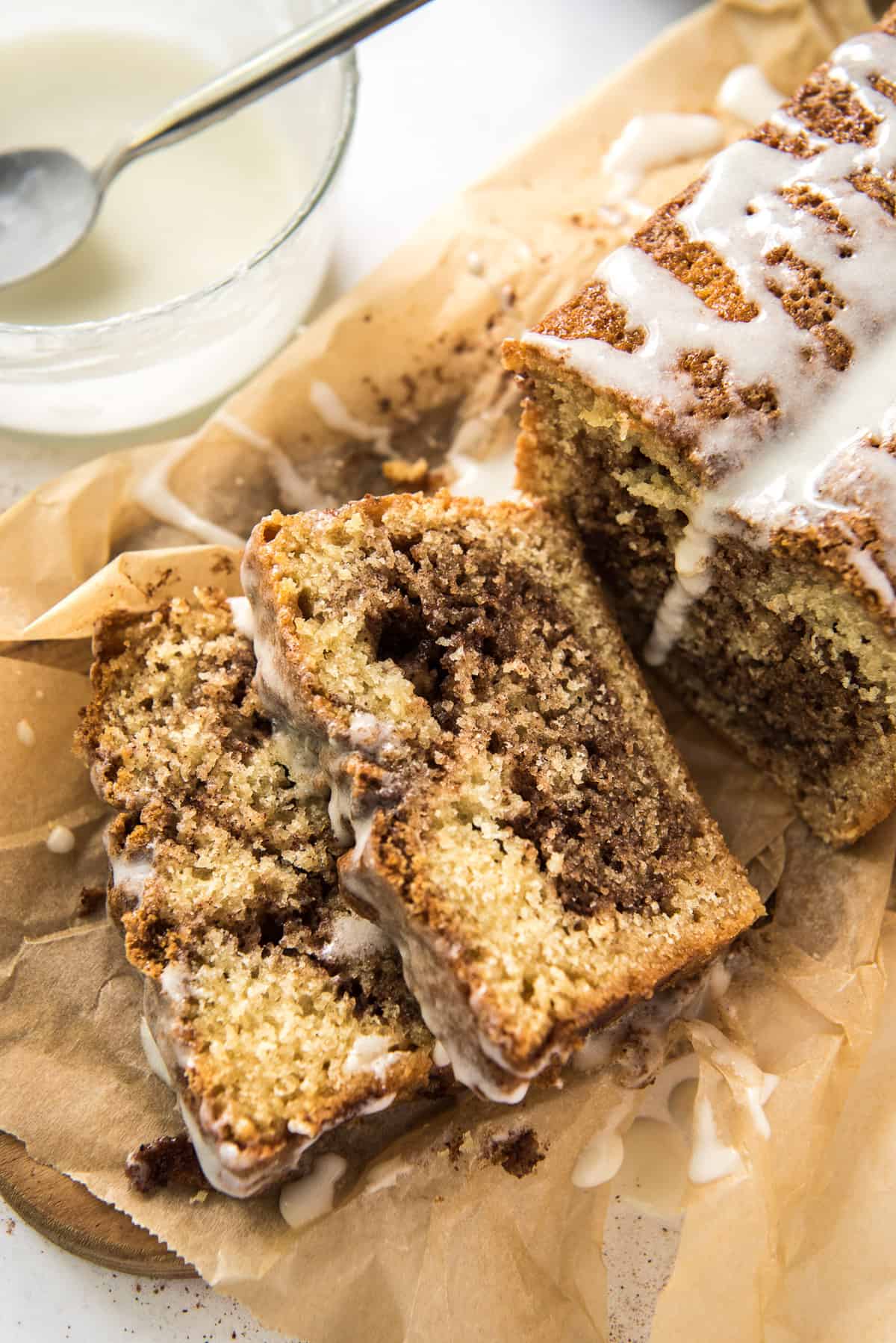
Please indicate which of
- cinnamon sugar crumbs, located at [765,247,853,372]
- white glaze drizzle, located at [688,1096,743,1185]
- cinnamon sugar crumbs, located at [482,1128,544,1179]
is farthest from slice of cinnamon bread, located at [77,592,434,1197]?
cinnamon sugar crumbs, located at [765,247,853,372]

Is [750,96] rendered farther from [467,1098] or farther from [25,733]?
[467,1098]

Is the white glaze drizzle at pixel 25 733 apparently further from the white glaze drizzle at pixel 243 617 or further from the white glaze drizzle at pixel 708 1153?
the white glaze drizzle at pixel 708 1153

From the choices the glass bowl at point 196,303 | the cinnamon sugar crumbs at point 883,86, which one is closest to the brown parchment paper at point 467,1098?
the glass bowl at point 196,303

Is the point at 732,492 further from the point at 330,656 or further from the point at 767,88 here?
the point at 767,88

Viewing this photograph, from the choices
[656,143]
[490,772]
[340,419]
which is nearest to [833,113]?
[656,143]

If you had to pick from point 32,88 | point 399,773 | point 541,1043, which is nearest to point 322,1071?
point 541,1043

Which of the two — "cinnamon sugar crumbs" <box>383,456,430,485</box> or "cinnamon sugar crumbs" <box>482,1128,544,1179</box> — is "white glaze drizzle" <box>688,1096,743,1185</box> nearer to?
"cinnamon sugar crumbs" <box>482,1128,544,1179</box>
